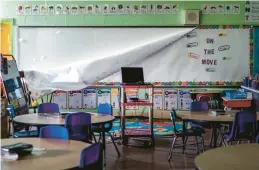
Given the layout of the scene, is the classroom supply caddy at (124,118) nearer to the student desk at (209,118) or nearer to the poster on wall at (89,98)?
the student desk at (209,118)

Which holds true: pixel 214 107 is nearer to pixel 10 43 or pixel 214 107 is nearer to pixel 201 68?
pixel 201 68

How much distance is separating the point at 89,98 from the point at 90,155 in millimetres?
Answer: 5631

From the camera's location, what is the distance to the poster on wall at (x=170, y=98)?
8523mm

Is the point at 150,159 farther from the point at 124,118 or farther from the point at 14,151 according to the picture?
the point at 14,151

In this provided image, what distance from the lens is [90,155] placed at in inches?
118

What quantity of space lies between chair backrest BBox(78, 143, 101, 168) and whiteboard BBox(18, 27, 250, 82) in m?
5.41

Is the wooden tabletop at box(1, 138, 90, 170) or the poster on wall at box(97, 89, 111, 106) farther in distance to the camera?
the poster on wall at box(97, 89, 111, 106)

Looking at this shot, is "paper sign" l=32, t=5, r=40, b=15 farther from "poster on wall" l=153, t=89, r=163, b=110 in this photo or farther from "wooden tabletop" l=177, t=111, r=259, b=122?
"wooden tabletop" l=177, t=111, r=259, b=122

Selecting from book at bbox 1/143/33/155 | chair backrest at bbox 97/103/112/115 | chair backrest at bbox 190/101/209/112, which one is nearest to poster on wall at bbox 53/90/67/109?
chair backrest at bbox 97/103/112/115

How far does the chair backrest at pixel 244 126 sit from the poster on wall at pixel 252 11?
12.0 ft

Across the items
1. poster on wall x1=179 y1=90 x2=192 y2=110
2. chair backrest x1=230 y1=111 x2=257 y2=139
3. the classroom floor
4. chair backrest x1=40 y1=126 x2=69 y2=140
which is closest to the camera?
chair backrest x1=40 y1=126 x2=69 y2=140

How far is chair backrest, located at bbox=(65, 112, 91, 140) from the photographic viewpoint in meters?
4.98

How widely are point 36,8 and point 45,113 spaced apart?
334cm

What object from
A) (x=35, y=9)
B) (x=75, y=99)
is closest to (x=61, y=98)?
(x=75, y=99)
